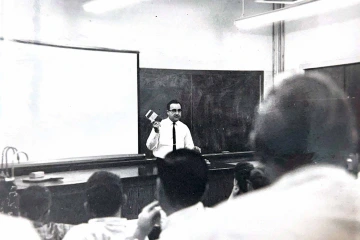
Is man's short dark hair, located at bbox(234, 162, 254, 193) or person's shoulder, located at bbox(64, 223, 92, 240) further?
man's short dark hair, located at bbox(234, 162, 254, 193)

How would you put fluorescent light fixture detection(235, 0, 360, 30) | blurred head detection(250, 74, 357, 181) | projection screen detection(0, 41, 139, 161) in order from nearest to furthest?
projection screen detection(0, 41, 139, 161)
fluorescent light fixture detection(235, 0, 360, 30)
blurred head detection(250, 74, 357, 181)

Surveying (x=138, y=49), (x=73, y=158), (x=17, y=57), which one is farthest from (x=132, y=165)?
(x=17, y=57)

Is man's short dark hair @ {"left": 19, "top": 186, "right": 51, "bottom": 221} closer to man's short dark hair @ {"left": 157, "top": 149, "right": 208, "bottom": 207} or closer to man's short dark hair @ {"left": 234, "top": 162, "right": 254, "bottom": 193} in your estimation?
man's short dark hair @ {"left": 157, "top": 149, "right": 208, "bottom": 207}

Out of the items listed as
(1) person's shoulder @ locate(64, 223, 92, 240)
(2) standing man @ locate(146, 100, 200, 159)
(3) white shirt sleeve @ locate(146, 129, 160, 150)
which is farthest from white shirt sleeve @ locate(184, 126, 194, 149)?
(1) person's shoulder @ locate(64, 223, 92, 240)

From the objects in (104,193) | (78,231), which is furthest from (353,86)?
(78,231)

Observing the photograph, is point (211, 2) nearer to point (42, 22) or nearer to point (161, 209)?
point (42, 22)

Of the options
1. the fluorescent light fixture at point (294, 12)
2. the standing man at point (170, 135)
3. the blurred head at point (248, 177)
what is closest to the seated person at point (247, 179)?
the blurred head at point (248, 177)
